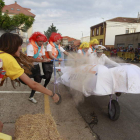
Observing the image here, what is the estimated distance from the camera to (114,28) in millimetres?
33438

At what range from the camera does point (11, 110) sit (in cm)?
334

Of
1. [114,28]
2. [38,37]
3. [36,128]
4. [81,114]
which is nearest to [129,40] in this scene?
[114,28]

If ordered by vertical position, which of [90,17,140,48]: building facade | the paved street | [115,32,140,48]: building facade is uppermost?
[90,17,140,48]: building facade

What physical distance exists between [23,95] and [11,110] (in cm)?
102

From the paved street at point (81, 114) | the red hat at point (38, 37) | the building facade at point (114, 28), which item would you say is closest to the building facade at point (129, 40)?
the building facade at point (114, 28)

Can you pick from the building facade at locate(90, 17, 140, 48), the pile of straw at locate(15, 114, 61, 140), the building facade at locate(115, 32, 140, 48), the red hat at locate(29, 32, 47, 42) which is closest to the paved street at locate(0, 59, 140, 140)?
the pile of straw at locate(15, 114, 61, 140)

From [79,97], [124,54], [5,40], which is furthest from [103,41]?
[5,40]

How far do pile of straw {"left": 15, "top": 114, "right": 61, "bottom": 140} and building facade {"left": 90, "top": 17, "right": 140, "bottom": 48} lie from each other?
32776mm

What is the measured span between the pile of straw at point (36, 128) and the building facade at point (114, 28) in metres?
32.8

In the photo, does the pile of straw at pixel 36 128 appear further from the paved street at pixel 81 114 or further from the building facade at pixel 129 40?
the building facade at pixel 129 40

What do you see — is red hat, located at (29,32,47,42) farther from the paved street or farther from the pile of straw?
the pile of straw

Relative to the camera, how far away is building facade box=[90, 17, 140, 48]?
108ft

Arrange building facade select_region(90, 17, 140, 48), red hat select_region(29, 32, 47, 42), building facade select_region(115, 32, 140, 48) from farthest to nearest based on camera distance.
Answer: building facade select_region(90, 17, 140, 48), building facade select_region(115, 32, 140, 48), red hat select_region(29, 32, 47, 42)

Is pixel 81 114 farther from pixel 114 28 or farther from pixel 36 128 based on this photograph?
pixel 114 28
